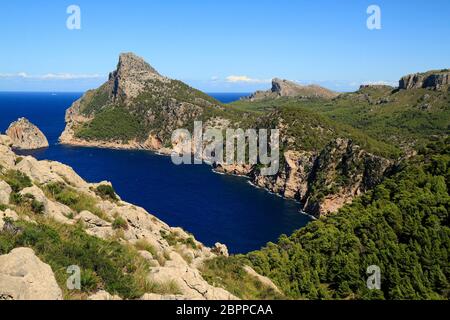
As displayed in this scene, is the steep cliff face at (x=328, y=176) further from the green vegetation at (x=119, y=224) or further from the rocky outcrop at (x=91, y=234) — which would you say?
the green vegetation at (x=119, y=224)

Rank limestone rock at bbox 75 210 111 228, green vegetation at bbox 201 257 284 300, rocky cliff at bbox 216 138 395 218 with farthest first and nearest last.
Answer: rocky cliff at bbox 216 138 395 218, limestone rock at bbox 75 210 111 228, green vegetation at bbox 201 257 284 300

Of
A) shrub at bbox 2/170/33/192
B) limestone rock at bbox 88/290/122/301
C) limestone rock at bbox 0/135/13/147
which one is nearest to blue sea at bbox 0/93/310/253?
limestone rock at bbox 0/135/13/147

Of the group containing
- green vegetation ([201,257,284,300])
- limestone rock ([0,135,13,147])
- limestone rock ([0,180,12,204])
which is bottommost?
green vegetation ([201,257,284,300])

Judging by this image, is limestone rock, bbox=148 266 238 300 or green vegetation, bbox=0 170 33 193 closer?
limestone rock, bbox=148 266 238 300

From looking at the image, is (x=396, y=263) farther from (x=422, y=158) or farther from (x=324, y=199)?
(x=324, y=199)

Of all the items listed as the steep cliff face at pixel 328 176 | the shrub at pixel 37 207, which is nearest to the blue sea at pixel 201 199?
the steep cliff face at pixel 328 176

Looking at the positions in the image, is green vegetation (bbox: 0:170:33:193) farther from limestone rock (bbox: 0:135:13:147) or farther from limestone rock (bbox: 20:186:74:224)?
limestone rock (bbox: 0:135:13:147)
